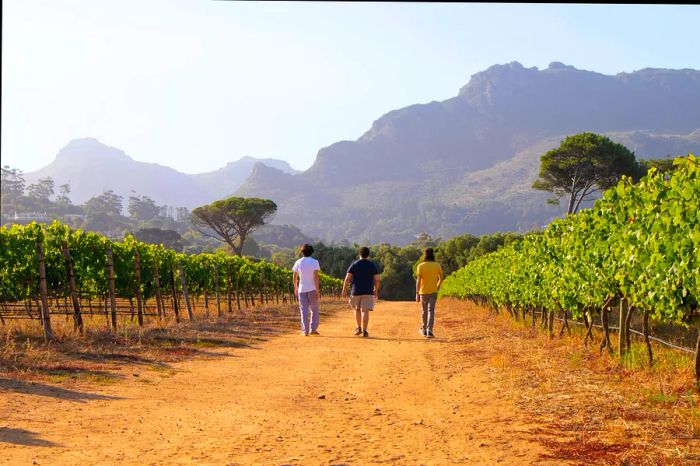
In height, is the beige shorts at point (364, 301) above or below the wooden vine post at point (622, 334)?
above

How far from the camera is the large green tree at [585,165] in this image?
55.3 meters

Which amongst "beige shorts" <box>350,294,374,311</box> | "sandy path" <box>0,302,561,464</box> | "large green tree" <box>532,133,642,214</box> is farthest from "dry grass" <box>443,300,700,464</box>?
"large green tree" <box>532,133,642,214</box>

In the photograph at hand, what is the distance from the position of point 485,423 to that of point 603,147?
54.2 meters

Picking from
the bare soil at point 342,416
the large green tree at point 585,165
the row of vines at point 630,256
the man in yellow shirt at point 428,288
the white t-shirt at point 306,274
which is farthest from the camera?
the large green tree at point 585,165

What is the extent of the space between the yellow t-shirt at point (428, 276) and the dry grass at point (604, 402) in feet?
11.0

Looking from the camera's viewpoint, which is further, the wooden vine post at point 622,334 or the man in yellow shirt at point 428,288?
the man in yellow shirt at point 428,288

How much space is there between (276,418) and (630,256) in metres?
5.08

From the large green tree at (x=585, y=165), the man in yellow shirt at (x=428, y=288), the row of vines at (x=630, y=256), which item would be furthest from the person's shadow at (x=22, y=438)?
the large green tree at (x=585, y=165)

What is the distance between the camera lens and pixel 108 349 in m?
11.3

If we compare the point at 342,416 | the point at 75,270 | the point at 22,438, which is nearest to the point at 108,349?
the point at 22,438

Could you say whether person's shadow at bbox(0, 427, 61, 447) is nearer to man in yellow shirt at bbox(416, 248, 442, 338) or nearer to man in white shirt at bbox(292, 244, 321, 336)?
man in white shirt at bbox(292, 244, 321, 336)

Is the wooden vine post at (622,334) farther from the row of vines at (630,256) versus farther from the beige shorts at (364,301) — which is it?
the beige shorts at (364,301)

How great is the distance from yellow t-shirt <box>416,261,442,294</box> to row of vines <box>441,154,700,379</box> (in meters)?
2.39

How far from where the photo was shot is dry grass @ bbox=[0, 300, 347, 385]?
28.7 feet
